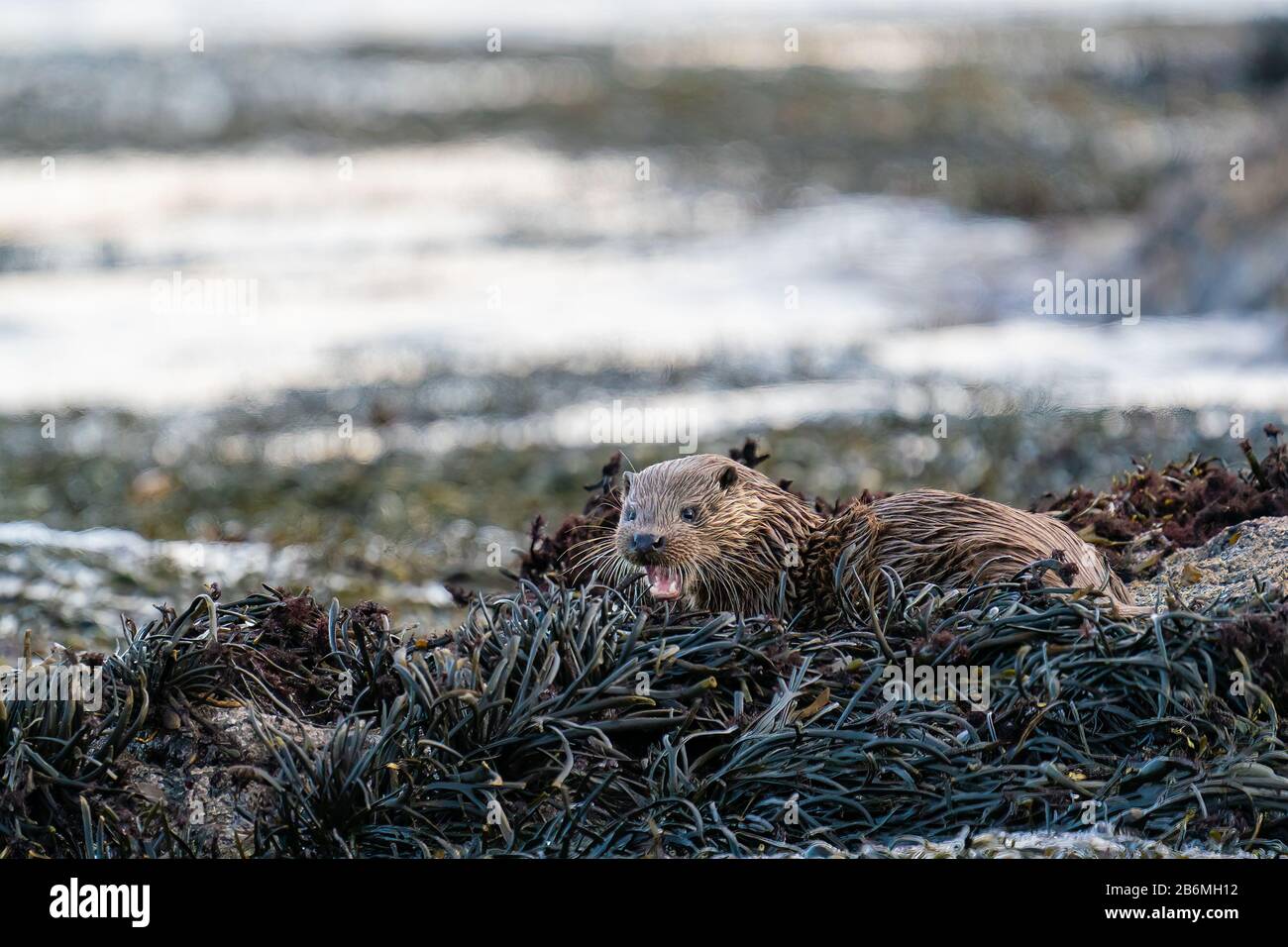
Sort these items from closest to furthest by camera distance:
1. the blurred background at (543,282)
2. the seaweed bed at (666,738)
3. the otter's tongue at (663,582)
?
the seaweed bed at (666,738) < the otter's tongue at (663,582) < the blurred background at (543,282)

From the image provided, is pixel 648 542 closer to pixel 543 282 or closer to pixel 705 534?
pixel 705 534

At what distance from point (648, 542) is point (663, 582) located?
0.21m

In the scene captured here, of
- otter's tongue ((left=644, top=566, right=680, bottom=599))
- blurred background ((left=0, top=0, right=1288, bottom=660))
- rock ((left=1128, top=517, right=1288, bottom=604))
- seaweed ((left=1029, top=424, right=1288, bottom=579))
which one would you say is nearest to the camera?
rock ((left=1128, top=517, right=1288, bottom=604))

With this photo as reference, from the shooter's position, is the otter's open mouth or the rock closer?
the rock

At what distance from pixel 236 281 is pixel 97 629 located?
11.3 meters

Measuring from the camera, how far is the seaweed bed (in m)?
4.79

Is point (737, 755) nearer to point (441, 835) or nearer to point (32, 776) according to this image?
point (441, 835)

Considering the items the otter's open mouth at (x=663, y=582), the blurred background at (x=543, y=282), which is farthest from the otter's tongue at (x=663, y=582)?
the blurred background at (x=543, y=282)

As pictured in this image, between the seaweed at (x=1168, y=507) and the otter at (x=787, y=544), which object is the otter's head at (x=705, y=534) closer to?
the otter at (x=787, y=544)

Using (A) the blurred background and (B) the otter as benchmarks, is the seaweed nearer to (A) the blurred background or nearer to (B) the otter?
(B) the otter

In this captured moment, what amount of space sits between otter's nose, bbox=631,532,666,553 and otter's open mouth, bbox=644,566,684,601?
12 cm

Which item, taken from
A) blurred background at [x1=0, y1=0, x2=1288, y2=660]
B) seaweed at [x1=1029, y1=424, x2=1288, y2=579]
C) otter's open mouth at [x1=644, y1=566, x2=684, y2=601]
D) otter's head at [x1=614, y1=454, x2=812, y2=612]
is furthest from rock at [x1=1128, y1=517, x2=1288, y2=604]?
blurred background at [x1=0, y1=0, x2=1288, y2=660]

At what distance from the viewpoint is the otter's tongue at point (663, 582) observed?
18.8 ft

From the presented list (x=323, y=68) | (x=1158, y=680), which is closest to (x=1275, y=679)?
(x=1158, y=680)
